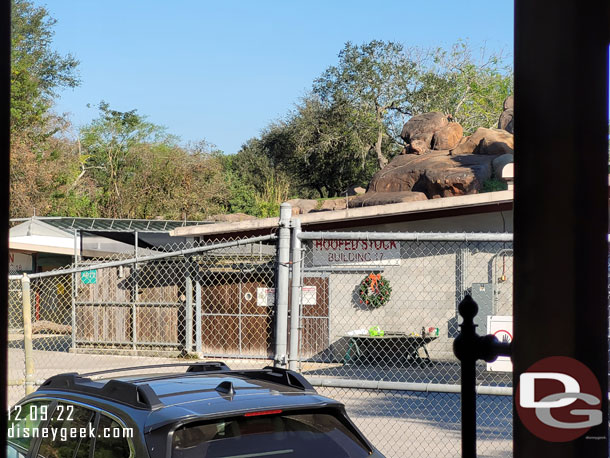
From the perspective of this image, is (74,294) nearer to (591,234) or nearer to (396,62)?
(591,234)

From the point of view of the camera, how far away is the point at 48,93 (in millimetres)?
46438

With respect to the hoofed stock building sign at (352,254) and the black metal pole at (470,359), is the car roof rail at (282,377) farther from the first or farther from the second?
the hoofed stock building sign at (352,254)

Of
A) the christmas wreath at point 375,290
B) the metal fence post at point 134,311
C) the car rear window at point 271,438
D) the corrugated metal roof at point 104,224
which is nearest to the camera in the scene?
the car rear window at point 271,438

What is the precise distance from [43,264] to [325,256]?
15.2 metres

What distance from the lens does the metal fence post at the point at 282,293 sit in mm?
6414

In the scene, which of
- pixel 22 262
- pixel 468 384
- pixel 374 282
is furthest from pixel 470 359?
pixel 22 262

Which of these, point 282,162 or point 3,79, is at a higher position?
point 282,162

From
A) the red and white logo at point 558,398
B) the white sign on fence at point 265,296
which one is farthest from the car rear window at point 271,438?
the white sign on fence at point 265,296

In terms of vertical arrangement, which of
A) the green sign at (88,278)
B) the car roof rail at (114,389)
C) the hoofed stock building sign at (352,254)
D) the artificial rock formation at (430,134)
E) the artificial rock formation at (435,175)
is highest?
the artificial rock formation at (430,134)

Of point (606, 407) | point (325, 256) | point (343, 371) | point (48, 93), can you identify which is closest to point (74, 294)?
point (325, 256)

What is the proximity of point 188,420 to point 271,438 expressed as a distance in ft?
1.51

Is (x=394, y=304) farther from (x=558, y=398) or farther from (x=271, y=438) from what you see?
(x=558, y=398)

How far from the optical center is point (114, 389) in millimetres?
4305

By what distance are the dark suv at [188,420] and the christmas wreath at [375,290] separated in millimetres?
11849
